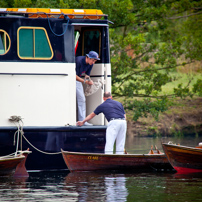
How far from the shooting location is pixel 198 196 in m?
9.40

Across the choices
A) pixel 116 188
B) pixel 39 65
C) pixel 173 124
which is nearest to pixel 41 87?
pixel 39 65

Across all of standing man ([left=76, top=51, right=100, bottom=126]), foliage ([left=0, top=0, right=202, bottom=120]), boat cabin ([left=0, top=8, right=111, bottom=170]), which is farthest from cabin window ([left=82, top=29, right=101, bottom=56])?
foliage ([left=0, top=0, right=202, bottom=120])

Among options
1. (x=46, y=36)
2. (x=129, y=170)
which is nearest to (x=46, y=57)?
(x=46, y=36)

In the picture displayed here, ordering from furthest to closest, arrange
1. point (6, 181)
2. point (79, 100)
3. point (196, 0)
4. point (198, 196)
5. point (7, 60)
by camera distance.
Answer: point (196, 0) → point (79, 100) → point (7, 60) → point (6, 181) → point (198, 196)

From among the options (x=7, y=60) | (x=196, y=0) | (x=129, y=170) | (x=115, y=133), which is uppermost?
(x=196, y=0)

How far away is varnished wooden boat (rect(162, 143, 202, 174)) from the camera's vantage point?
12.6m

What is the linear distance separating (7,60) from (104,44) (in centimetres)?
254

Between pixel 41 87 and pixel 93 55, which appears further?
pixel 93 55

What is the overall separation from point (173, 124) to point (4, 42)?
16648 millimetres

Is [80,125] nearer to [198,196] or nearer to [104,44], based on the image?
[104,44]

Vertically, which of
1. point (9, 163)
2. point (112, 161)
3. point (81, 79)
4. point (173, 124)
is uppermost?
point (81, 79)

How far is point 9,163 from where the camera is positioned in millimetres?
11531

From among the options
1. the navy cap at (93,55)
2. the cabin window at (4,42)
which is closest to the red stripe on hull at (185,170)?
the navy cap at (93,55)

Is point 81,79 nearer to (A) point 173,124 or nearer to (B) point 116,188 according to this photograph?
(B) point 116,188
